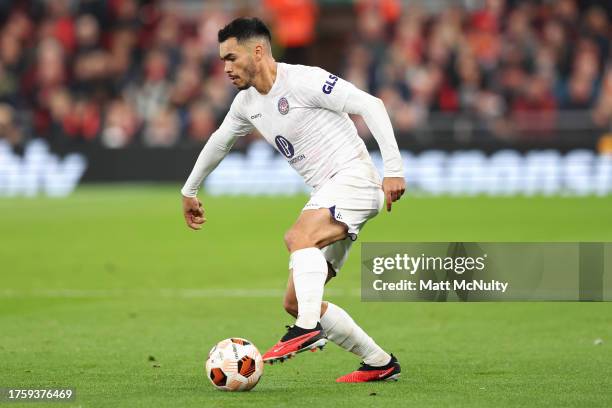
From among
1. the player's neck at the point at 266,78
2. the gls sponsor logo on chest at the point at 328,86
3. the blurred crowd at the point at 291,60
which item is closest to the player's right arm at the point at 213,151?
the player's neck at the point at 266,78

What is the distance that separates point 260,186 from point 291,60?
4.39m

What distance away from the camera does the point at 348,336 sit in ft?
23.5

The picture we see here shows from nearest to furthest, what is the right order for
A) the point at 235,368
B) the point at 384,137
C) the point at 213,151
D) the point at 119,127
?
the point at 235,368
the point at 384,137
the point at 213,151
the point at 119,127

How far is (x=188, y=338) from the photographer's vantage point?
9.30 m

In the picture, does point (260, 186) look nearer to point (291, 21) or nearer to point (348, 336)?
point (291, 21)

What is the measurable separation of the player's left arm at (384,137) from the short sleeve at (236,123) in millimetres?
713

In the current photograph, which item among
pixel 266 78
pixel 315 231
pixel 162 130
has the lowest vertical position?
pixel 315 231

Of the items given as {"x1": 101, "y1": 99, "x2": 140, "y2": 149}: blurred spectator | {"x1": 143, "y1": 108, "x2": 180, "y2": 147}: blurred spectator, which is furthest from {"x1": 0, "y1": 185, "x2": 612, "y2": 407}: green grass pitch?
{"x1": 101, "y1": 99, "x2": 140, "y2": 149}: blurred spectator

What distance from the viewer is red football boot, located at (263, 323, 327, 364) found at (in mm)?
6559

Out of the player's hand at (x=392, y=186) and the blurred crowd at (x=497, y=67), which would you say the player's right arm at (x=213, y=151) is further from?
the blurred crowd at (x=497, y=67)

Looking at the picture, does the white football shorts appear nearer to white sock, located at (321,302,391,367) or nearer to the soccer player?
the soccer player

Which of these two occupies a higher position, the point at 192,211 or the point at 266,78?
the point at 266,78

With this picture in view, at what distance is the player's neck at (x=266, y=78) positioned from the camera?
7.27 metres

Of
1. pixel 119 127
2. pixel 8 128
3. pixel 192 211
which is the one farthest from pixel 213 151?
pixel 8 128
